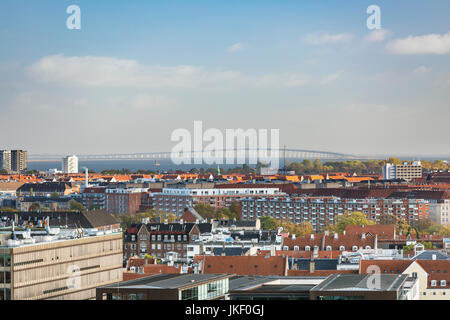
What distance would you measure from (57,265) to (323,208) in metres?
36.3

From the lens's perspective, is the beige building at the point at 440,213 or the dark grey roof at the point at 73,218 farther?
the beige building at the point at 440,213

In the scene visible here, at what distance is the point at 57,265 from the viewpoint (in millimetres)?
19828

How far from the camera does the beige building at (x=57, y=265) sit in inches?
726

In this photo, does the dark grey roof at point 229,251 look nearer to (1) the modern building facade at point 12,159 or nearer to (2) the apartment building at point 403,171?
(2) the apartment building at point 403,171

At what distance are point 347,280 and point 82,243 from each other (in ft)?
20.6

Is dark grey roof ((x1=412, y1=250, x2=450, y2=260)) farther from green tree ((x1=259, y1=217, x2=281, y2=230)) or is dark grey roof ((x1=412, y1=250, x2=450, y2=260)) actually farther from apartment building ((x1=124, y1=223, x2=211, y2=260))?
green tree ((x1=259, y1=217, x2=281, y2=230))

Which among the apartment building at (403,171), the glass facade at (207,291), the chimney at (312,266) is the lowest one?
the chimney at (312,266)

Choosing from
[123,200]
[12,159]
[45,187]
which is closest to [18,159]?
[12,159]

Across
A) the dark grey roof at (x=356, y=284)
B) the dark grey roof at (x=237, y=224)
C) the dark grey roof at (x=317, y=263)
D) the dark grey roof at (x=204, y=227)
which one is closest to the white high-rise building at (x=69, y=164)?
the dark grey roof at (x=237, y=224)

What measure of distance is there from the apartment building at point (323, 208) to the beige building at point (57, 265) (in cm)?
3113

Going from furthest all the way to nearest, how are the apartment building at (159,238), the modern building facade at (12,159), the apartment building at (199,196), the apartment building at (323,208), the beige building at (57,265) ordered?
the modern building facade at (12,159)
the apartment building at (199,196)
the apartment building at (323,208)
the apartment building at (159,238)
the beige building at (57,265)

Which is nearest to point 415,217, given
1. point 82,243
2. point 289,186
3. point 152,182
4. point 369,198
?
point 369,198

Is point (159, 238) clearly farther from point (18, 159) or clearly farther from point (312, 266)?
point (18, 159)
